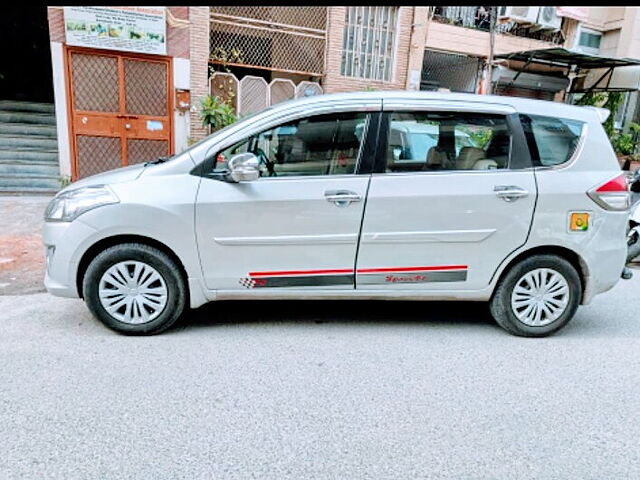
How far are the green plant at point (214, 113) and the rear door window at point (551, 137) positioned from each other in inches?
254

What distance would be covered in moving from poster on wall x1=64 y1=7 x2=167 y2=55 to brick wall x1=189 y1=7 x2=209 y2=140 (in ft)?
2.12

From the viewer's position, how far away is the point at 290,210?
11.6 feet

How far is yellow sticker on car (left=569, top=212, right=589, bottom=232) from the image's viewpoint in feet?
12.2

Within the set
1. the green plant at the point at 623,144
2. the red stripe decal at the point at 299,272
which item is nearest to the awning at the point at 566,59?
the green plant at the point at 623,144

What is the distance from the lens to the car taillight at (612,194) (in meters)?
3.69

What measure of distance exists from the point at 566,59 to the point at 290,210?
11645mm

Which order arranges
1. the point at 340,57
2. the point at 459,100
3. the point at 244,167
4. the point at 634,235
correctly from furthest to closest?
1. the point at 340,57
2. the point at 634,235
3. the point at 459,100
4. the point at 244,167

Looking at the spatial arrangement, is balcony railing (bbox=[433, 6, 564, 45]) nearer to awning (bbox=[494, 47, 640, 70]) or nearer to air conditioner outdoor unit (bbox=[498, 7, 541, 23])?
air conditioner outdoor unit (bbox=[498, 7, 541, 23])

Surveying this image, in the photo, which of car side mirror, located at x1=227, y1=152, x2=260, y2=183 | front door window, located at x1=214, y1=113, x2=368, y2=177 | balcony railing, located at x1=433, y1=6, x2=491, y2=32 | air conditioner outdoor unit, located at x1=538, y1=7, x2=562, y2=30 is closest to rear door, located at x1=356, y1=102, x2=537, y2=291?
front door window, located at x1=214, y1=113, x2=368, y2=177

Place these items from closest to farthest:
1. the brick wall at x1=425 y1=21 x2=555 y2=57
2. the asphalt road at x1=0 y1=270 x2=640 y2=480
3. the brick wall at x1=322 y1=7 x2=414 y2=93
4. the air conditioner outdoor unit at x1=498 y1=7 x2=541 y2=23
→ 1. the asphalt road at x1=0 y1=270 x2=640 y2=480
2. the brick wall at x1=322 y1=7 x2=414 y2=93
3. the brick wall at x1=425 y1=21 x2=555 y2=57
4. the air conditioner outdoor unit at x1=498 y1=7 x2=541 y2=23

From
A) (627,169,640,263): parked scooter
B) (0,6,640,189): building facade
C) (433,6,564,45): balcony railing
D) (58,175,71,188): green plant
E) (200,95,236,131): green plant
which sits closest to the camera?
(627,169,640,263): parked scooter

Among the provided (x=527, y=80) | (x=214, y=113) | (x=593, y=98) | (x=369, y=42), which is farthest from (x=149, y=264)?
(x=593, y=98)

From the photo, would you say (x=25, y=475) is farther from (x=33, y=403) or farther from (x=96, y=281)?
(x=96, y=281)

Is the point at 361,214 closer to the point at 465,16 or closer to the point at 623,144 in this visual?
the point at 465,16
